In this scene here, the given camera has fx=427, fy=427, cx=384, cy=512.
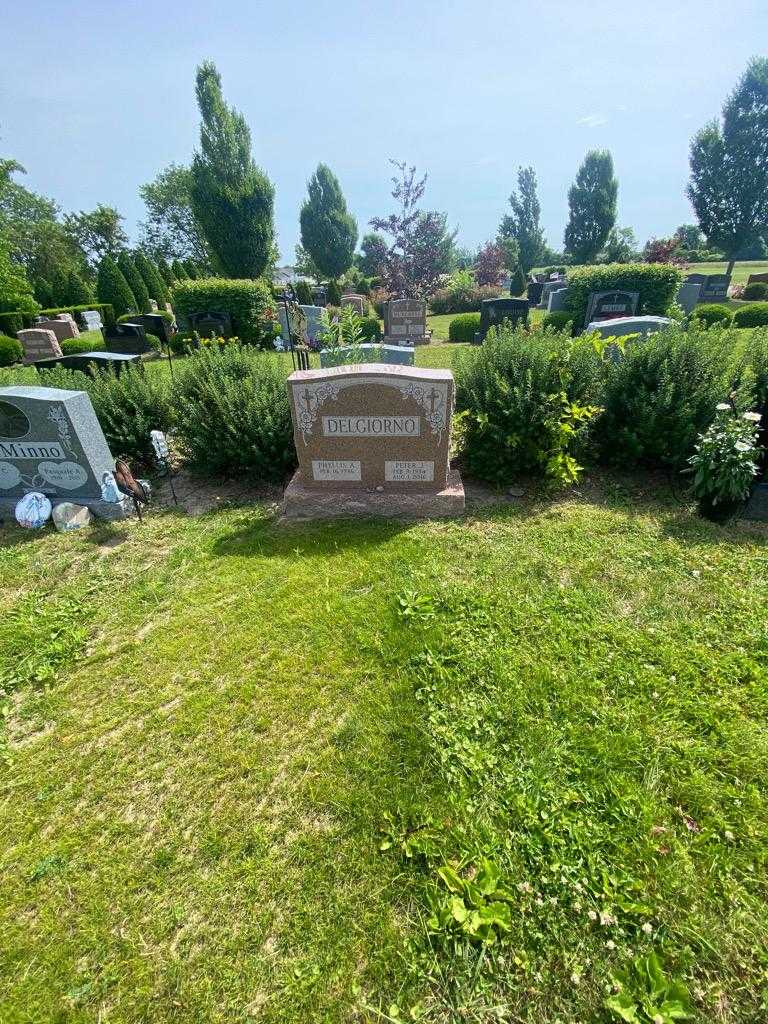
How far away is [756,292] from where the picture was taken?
22266 mm

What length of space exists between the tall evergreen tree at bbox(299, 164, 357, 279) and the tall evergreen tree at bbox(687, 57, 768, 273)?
93.5ft

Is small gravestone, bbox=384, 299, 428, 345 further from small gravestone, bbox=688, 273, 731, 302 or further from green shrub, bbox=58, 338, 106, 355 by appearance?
small gravestone, bbox=688, 273, 731, 302

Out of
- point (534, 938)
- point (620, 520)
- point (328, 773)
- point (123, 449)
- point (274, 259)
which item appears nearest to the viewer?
point (534, 938)

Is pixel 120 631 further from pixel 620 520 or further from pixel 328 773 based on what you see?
pixel 620 520

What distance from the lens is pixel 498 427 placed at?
15.3 ft

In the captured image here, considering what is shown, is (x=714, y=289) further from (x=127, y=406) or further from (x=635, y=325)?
(x=127, y=406)

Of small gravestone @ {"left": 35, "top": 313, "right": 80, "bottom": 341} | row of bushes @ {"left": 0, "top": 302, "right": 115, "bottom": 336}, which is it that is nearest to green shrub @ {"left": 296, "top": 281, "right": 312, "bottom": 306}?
row of bushes @ {"left": 0, "top": 302, "right": 115, "bottom": 336}

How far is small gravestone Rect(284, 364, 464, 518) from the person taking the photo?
13.7 feet

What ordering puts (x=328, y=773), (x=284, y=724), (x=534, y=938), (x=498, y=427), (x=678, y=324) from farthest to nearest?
(x=678, y=324)
(x=498, y=427)
(x=284, y=724)
(x=328, y=773)
(x=534, y=938)

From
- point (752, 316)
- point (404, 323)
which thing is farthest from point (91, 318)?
point (752, 316)

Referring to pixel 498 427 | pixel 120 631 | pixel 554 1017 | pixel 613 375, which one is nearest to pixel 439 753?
pixel 554 1017

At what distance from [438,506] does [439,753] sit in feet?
8.43

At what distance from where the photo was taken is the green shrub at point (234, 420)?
16.2ft

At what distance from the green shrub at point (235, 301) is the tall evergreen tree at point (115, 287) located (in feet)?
31.3
